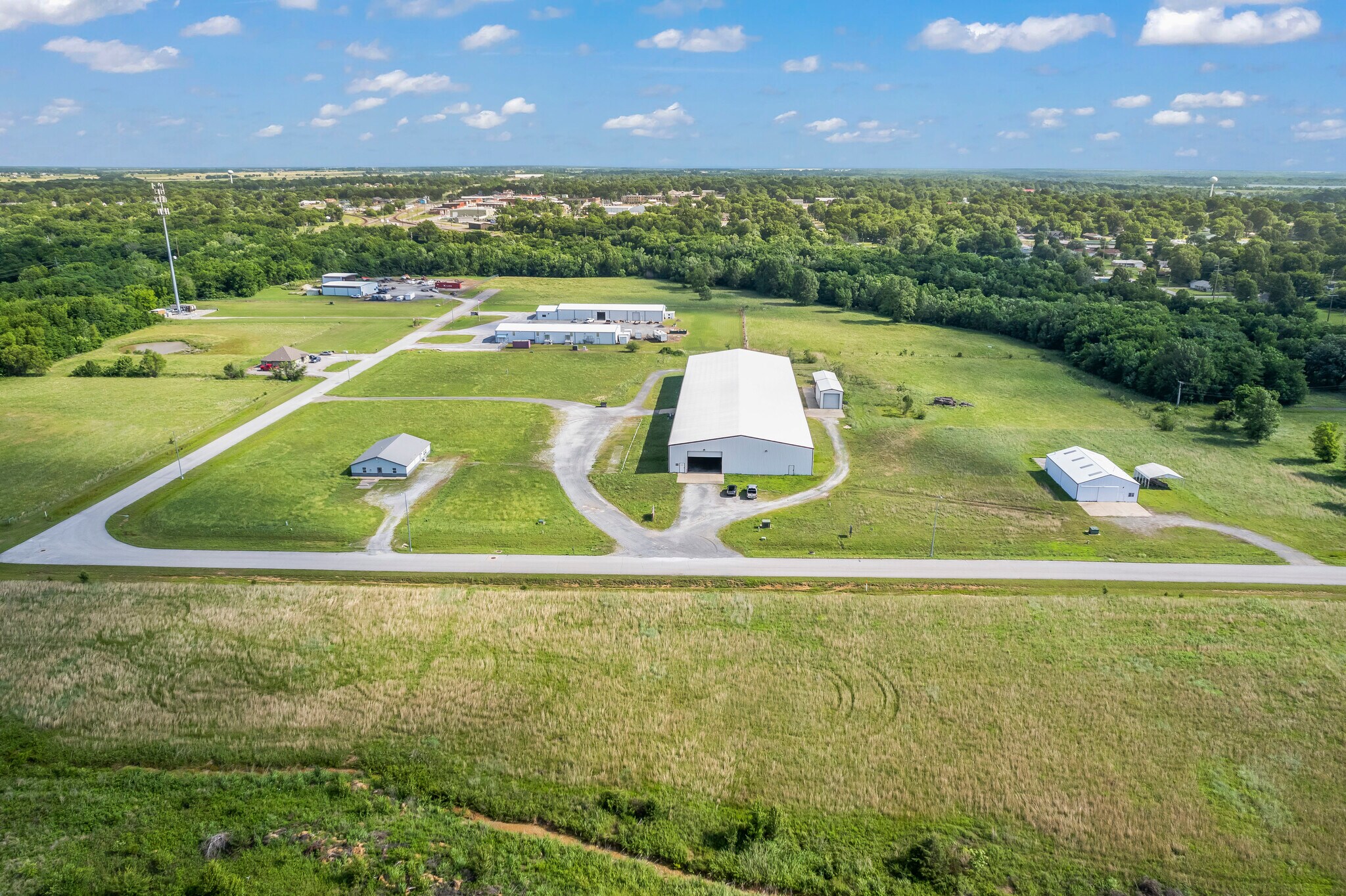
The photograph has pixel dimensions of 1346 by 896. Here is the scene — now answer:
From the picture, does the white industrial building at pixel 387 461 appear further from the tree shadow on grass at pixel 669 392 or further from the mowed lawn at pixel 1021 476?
the mowed lawn at pixel 1021 476

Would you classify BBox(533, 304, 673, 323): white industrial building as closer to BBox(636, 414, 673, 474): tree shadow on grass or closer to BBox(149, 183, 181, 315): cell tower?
BBox(636, 414, 673, 474): tree shadow on grass

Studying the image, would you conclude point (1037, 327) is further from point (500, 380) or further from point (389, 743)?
point (389, 743)

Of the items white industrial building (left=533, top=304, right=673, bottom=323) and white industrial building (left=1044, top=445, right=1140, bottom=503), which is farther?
white industrial building (left=533, top=304, right=673, bottom=323)

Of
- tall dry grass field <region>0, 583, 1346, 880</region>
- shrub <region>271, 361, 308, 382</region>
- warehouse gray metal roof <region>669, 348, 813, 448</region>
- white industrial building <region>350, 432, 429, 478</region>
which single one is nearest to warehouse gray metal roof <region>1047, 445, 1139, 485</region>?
tall dry grass field <region>0, 583, 1346, 880</region>

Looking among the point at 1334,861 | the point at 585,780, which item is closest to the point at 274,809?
the point at 585,780

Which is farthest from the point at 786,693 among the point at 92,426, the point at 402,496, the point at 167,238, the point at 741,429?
the point at 167,238

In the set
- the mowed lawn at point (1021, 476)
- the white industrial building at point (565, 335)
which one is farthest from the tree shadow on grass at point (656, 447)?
the white industrial building at point (565, 335)
